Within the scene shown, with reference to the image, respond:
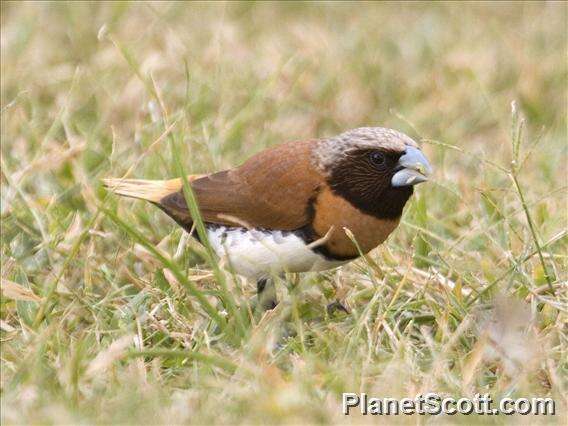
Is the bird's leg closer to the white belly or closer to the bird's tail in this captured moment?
the white belly

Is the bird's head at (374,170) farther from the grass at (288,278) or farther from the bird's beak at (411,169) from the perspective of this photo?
the grass at (288,278)

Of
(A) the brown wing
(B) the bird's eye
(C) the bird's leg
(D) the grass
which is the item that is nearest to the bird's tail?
(A) the brown wing

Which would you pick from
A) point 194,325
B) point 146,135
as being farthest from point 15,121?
point 194,325

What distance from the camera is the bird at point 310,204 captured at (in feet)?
12.9

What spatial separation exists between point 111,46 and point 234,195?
2.30 metres

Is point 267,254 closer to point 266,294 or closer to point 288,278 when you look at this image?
point 266,294

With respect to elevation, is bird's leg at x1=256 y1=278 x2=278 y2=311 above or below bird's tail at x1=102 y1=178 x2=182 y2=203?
below

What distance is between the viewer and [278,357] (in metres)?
3.60

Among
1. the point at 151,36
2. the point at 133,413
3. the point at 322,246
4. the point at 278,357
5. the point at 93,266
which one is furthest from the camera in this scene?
the point at 151,36

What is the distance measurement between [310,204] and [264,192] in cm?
18

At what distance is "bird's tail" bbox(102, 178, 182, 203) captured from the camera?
4.30m

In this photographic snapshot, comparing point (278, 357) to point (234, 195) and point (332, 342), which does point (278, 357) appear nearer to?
point (332, 342)

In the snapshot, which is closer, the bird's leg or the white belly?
the white belly

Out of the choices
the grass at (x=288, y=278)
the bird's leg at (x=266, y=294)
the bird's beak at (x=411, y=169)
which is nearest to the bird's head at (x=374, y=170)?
the bird's beak at (x=411, y=169)
